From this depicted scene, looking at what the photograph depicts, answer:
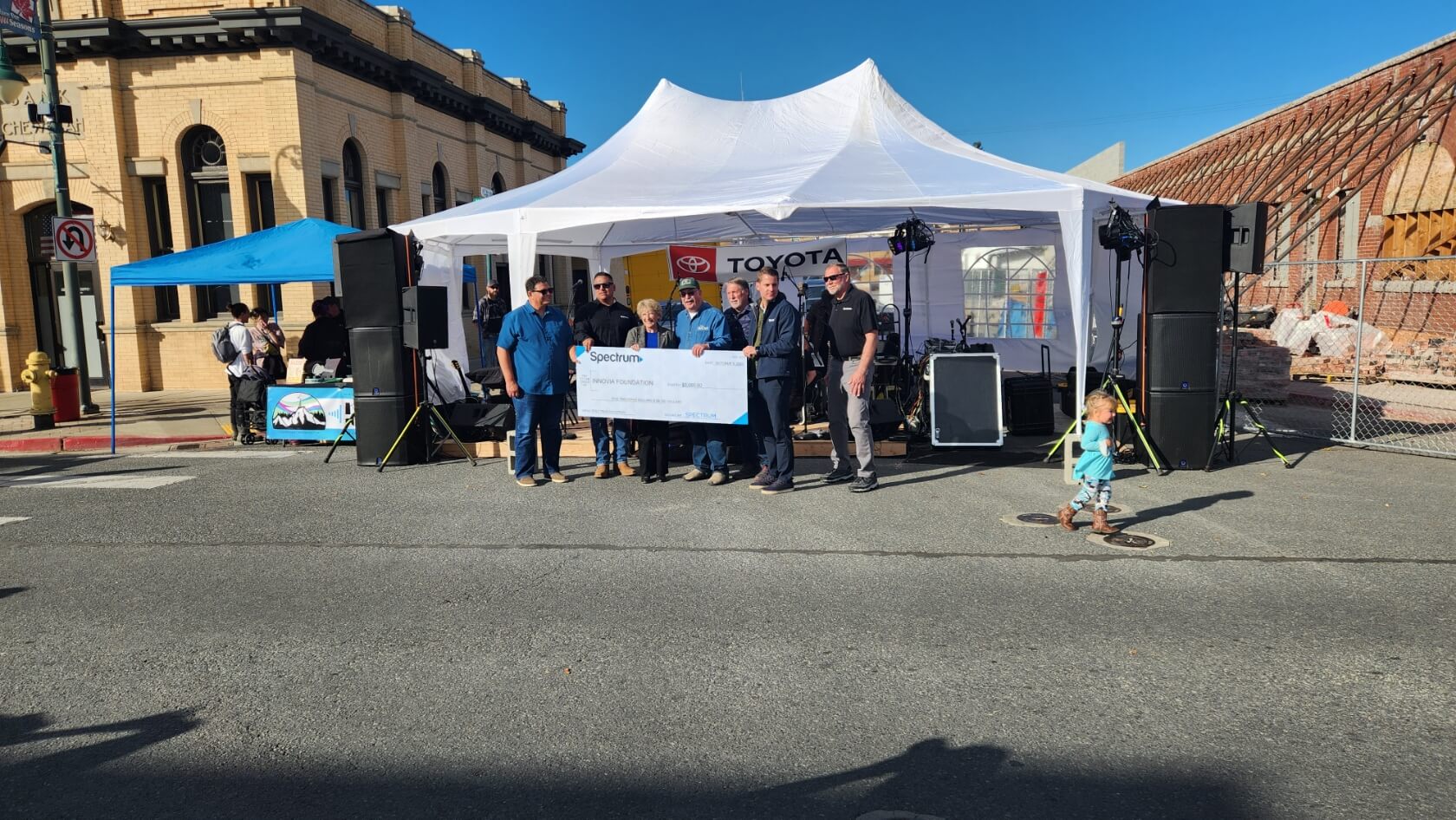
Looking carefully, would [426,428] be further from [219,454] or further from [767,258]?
[767,258]

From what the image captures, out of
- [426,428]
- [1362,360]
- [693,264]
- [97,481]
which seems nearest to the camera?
[97,481]

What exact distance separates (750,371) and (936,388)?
244 centimetres

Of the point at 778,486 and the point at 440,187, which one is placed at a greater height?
the point at 440,187

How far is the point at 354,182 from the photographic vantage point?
19969 mm

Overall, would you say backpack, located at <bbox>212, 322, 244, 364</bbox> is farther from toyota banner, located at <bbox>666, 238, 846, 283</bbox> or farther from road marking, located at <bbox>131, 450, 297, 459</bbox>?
toyota banner, located at <bbox>666, 238, 846, 283</bbox>

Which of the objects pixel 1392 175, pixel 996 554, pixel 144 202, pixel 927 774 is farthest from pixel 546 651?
pixel 1392 175

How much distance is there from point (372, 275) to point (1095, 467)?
24.2ft

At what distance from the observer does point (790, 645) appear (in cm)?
463

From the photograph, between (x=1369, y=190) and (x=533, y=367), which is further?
(x=1369, y=190)

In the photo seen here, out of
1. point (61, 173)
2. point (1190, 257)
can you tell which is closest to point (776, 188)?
point (1190, 257)

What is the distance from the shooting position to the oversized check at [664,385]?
27.5 feet

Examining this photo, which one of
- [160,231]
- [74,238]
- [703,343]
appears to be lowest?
[703,343]

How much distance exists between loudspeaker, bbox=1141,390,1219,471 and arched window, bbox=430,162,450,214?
19.7 metres

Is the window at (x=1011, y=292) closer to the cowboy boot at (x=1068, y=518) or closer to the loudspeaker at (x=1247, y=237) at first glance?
the loudspeaker at (x=1247, y=237)
